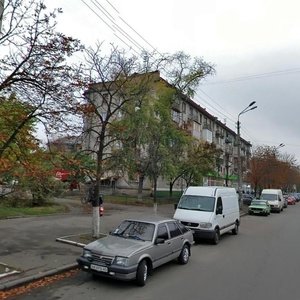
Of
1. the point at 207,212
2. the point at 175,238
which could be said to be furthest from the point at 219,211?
the point at 175,238

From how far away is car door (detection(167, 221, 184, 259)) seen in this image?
11453mm

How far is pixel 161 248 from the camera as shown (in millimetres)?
10633

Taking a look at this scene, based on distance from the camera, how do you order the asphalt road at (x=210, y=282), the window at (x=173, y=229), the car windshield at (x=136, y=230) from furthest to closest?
the window at (x=173, y=229)
the car windshield at (x=136, y=230)
the asphalt road at (x=210, y=282)

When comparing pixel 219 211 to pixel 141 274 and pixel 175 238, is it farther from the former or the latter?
pixel 141 274

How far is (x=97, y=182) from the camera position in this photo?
14.9 m

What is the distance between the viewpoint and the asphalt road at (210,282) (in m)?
8.57

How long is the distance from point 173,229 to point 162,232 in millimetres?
849

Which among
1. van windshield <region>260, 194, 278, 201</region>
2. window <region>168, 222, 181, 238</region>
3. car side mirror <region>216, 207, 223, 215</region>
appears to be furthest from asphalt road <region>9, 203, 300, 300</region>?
van windshield <region>260, 194, 278, 201</region>

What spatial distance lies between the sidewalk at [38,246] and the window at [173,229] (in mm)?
2823

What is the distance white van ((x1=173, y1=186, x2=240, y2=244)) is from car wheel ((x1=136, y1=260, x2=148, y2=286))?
23.9ft

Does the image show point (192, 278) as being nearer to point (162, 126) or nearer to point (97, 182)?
point (97, 182)

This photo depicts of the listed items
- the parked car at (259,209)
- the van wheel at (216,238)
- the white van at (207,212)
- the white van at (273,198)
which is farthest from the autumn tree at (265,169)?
the van wheel at (216,238)

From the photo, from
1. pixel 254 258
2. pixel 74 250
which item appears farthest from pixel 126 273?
pixel 254 258

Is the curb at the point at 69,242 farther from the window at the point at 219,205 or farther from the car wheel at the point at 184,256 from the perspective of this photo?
the window at the point at 219,205
